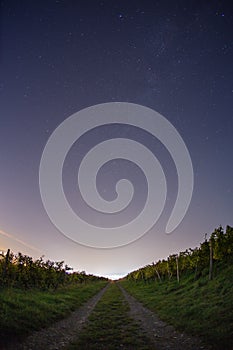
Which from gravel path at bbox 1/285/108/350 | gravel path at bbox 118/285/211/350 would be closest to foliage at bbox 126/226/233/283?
gravel path at bbox 118/285/211/350

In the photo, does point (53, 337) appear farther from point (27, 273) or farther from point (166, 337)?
point (27, 273)

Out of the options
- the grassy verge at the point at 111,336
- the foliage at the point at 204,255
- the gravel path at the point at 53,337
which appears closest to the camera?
the gravel path at the point at 53,337

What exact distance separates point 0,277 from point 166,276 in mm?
28656

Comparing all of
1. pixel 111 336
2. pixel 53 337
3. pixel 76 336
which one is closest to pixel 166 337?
pixel 111 336

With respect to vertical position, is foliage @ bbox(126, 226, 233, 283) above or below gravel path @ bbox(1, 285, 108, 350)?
above

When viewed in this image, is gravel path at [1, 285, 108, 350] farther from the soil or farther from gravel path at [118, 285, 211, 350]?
gravel path at [118, 285, 211, 350]

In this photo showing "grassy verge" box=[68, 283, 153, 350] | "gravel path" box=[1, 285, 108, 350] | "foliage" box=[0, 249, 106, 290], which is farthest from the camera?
"foliage" box=[0, 249, 106, 290]

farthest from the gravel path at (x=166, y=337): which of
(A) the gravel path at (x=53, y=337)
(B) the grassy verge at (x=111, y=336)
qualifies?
(A) the gravel path at (x=53, y=337)

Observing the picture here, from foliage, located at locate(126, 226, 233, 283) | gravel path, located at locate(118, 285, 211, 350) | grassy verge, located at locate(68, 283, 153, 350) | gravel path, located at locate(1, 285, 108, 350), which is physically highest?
foliage, located at locate(126, 226, 233, 283)

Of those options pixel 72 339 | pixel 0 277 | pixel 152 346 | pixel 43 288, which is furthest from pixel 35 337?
pixel 43 288

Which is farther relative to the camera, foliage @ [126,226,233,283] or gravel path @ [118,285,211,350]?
foliage @ [126,226,233,283]

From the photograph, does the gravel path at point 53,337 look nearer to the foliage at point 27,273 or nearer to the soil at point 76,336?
the soil at point 76,336

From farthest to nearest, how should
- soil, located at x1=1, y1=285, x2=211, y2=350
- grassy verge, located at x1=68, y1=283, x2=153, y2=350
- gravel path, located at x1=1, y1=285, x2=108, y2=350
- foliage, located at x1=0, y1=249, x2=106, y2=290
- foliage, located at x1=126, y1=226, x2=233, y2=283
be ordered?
foliage, located at x1=126, y1=226, x2=233, y2=283 → foliage, located at x1=0, y1=249, x2=106, y2=290 → grassy verge, located at x1=68, y1=283, x2=153, y2=350 → soil, located at x1=1, y1=285, x2=211, y2=350 → gravel path, located at x1=1, y1=285, x2=108, y2=350

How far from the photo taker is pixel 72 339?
9680 mm
